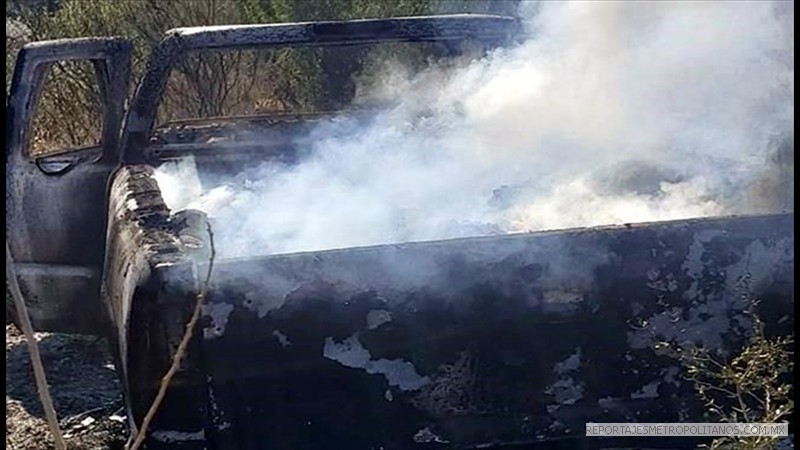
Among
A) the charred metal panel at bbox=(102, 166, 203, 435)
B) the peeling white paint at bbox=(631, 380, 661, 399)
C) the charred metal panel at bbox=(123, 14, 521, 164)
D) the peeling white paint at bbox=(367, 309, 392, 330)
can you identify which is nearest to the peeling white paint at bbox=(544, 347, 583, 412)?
the peeling white paint at bbox=(631, 380, 661, 399)

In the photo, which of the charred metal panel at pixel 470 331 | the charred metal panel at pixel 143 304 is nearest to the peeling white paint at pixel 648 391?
the charred metal panel at pixel 470 331

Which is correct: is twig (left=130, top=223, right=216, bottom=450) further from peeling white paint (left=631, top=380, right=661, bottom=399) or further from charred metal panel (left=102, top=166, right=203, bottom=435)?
peeling white paint (left=631, top=380, right=661, bottom=399)

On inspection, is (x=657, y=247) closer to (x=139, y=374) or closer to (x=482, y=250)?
(x=482, y=250)

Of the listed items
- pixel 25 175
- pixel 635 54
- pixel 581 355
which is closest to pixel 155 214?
pixel 581 355

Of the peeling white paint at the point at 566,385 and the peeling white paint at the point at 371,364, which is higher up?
the peeling white paint at the point at 371,364

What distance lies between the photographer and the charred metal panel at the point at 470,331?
2357 millimetres

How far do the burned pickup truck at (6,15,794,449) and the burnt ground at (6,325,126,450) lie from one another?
4.41 ft

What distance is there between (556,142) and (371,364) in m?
2.33

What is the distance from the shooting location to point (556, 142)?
4.51m

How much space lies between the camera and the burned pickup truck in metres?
2.35

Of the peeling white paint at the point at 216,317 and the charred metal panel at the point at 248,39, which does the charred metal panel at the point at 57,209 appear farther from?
the peeling white paint at the point at 216,317

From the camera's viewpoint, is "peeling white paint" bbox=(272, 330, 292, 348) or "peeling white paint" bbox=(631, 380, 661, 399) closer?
"peeling white paint" bbox=(272, 330, 292, 348)

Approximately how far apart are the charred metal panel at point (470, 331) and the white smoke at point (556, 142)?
2.93 feet

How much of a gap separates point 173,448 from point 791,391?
1.66 metres
